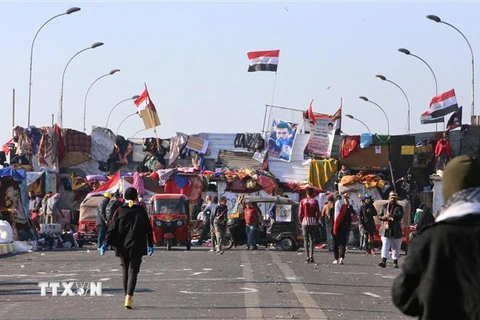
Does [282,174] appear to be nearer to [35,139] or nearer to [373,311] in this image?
[35,139]

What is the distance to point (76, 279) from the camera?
802 inches

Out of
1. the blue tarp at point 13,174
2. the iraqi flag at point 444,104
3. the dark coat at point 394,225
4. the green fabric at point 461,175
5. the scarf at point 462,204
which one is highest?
the iraqi flag at point 444,104

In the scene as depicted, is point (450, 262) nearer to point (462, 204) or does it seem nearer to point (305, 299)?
point (462, 204)

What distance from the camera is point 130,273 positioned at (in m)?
15.0

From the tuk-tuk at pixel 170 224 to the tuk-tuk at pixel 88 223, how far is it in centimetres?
316

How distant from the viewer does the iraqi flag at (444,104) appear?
54219mm

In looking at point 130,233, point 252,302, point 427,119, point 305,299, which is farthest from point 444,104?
point 130,233

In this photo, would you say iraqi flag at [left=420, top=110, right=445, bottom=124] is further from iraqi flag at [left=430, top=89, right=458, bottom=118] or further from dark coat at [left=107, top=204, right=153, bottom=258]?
dark coat at [left=107, top=204, right=153, bottom=258]

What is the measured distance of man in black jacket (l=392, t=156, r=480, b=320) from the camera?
5.26 meters

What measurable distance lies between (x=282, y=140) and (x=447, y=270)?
44.6 m

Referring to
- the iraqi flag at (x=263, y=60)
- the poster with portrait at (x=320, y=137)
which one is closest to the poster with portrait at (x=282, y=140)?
the poster with portrait at (x=320, y=137)

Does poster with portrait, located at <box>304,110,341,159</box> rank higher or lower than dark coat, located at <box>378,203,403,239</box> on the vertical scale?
higher
